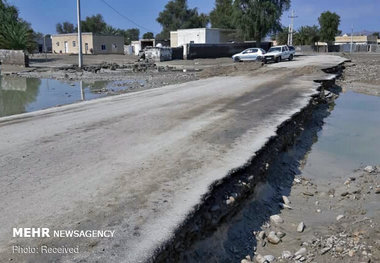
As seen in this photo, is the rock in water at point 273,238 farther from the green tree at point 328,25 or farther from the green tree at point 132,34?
the green tree at point 132,34

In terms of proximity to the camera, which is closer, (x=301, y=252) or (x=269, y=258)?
(x=269, y=258)

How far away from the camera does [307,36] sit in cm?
9125

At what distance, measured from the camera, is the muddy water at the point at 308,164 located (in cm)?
433

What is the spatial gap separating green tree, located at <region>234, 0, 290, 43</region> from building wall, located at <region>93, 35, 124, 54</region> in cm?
2928

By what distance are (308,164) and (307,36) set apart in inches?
3544

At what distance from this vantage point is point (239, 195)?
509cm

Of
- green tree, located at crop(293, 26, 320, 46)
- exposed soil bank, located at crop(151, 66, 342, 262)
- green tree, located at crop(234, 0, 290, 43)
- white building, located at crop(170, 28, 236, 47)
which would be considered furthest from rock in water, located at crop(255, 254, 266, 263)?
green tree, located at crop(293, 26, 320, 46)

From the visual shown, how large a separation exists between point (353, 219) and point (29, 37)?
47162 millimetres

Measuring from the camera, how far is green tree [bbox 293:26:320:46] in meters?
90.8

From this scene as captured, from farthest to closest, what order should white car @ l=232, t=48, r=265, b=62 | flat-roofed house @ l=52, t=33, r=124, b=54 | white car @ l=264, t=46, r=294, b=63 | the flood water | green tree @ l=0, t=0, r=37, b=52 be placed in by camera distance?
flat-roofed house @ l=52, t=33, r=124, b=54 < green tree @ l=0, t=0, r=37, b=52 < white car @ l=232, t=48, r=265, b=62 < white car @ l=264, t=46, r=294, b=63 < the flood water

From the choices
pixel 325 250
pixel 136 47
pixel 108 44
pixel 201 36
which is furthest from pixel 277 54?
pixel 108 44

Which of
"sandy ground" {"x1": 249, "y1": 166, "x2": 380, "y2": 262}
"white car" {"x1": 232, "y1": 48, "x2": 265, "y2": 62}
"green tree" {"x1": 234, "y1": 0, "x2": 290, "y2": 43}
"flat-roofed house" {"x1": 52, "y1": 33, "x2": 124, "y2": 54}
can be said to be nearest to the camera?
"sandy ground" {"x1": 249, "y1": 166, "x2": 380, "y2": 262}

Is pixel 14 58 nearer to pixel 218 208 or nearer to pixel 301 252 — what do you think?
pixel 218 208

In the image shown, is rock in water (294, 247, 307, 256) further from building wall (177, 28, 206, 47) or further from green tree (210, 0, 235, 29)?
green tree (210, 0, 235, 29)
